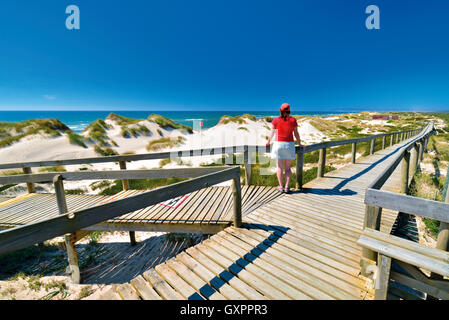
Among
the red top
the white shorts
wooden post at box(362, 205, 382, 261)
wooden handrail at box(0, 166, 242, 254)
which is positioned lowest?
wooden post at box(362, 205, 382, 261)

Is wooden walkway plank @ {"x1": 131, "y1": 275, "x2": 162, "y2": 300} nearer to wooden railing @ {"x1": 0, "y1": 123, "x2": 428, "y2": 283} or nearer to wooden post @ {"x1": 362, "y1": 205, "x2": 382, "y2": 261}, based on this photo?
wooden railing @ {"x1": 0, "y1": 123, "x2": 428, "y2": 283}

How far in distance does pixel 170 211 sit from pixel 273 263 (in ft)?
8.21

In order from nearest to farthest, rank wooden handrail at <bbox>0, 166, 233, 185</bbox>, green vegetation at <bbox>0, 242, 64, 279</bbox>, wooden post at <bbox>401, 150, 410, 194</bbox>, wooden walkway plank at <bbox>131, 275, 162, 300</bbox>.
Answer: wooden walkway plank at <bbox>131, 275, 162, 300</bbox>
wooden handrail at <bbox>0, 166, 233, 185</bbox>
wooden post at <bbox>401, 150, 410, 194</bbox>
green vegetation at <bbox>0, 242, 64, 279</bbox>

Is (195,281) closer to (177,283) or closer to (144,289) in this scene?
(177,283)

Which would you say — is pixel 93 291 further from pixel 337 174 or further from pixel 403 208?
pixel 337 174

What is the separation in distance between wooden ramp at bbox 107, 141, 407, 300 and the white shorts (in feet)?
3.58

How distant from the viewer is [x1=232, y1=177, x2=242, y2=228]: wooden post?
3.15 meters

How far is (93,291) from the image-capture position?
167 inches

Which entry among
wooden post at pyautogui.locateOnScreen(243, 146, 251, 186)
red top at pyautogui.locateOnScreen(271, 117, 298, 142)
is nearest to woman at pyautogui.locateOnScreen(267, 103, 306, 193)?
red top at pyautogui.locateOnScreen(271, 117, 298, 142)

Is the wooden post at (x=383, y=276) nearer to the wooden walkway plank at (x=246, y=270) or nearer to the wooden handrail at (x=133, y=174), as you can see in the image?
the wooden walkway plank at (x=246, y=270)

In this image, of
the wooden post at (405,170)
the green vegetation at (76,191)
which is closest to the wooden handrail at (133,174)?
the wooden post at (405,170)

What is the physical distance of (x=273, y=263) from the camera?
2529 millimetres
